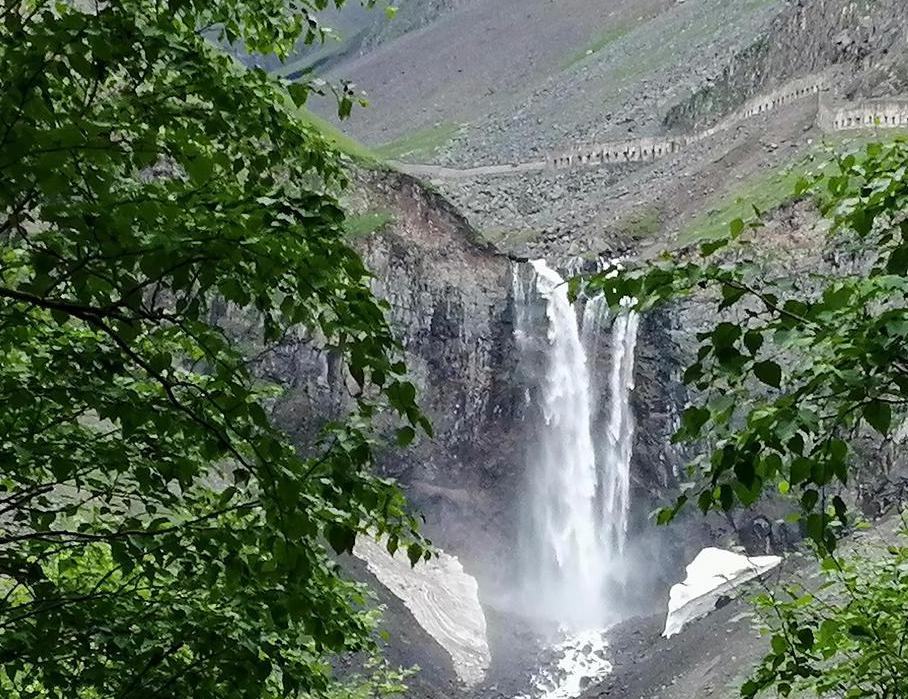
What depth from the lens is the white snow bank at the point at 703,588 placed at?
31641 millimetres

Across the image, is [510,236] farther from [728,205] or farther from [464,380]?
[464,380]

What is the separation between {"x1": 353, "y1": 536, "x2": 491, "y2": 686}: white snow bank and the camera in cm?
3228

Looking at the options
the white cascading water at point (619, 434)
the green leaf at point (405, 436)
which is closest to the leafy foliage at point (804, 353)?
the green leaf at point (405, 436)

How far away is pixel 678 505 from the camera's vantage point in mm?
3482

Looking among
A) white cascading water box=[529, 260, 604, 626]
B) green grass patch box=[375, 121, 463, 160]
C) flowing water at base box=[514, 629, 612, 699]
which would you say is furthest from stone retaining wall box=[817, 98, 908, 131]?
green grass patch box=[375, 121, 463, 160]

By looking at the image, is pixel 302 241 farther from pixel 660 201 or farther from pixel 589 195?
pixel 589 195

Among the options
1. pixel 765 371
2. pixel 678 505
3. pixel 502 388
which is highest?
pixel 765 371

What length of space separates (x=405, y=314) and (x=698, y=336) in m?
41.0

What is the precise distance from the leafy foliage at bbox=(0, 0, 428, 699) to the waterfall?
38.6m

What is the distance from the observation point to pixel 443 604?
35.9 meters

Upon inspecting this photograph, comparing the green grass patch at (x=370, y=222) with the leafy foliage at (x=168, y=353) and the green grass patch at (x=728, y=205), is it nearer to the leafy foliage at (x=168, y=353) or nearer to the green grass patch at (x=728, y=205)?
the green grass patch at (x=728, y=205)

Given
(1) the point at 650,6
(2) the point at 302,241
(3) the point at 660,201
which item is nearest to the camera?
(2) the point at 302,241

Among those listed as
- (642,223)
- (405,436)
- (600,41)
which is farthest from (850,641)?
(600,41)

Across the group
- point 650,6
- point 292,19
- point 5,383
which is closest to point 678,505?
point 5,383
